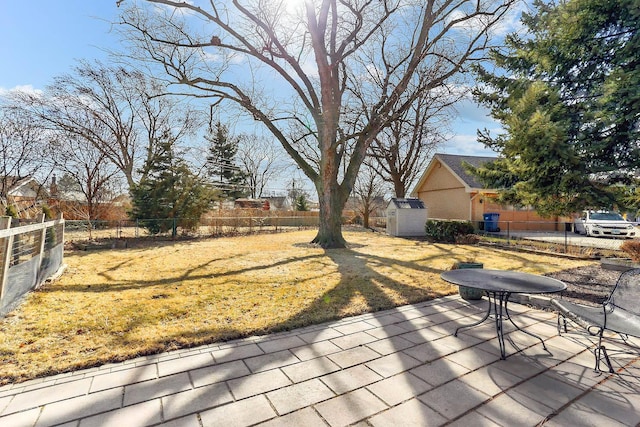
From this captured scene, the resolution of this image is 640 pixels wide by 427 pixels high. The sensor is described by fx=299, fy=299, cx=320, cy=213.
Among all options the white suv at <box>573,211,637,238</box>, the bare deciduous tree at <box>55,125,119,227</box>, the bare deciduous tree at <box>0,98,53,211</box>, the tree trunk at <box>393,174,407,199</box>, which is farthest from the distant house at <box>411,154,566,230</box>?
the bare deciduous tree at <box>0,98,53,211</box>

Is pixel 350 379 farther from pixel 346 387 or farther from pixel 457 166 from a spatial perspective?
pixel 457 166

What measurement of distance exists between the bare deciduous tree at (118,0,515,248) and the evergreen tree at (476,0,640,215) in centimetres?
352

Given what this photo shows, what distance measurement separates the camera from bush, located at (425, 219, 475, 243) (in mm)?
12914

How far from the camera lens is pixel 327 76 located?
961 cm

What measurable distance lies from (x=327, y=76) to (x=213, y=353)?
9009mm

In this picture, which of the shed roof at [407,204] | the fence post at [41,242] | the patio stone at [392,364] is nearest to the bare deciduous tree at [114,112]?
the fence post at [41,242]

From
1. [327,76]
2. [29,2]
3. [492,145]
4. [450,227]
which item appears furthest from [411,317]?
[29,2]

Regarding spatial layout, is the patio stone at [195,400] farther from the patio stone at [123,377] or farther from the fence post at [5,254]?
the fence post at [5,254]

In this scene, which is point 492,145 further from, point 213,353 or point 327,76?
point 213,353

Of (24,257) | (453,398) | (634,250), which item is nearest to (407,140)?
(634,250)

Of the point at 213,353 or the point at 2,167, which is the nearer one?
the point at 213,353

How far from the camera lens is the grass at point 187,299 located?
2828 millimetres

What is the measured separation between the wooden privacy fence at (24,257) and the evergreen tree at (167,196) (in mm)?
6838

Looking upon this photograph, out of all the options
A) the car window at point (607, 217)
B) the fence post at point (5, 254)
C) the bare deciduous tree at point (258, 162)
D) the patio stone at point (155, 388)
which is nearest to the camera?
the patio stone at point (155, 388)
